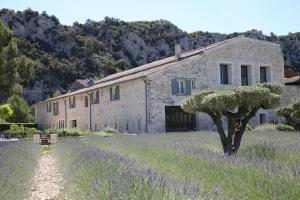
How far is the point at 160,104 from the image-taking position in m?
26.9

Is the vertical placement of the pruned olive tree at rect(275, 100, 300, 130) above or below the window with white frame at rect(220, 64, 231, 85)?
A: below

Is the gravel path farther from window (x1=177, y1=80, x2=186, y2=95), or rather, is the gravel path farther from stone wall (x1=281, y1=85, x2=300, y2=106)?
stone wall (x1=281, y1=85, x2=300, y2=106)

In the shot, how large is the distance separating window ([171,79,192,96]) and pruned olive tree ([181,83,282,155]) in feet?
48.9

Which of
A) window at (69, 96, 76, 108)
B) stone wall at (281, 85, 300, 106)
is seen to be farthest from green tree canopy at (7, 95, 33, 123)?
stone wall at (281, 85, 300, 106)

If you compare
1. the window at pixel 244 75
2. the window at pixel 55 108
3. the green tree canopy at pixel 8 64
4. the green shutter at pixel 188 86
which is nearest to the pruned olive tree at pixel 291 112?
the window at pixel 244 75

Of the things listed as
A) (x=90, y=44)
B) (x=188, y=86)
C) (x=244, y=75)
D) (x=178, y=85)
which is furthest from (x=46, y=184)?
(x=90, y=44)

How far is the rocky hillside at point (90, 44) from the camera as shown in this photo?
211ft

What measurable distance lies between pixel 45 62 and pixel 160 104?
137 feet

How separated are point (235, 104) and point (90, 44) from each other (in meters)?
62.7

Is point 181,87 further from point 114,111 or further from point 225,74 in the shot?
point 114,111

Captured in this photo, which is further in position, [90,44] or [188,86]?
[90,44]

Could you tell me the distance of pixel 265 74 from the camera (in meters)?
32.7

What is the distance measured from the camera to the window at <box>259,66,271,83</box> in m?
32.5

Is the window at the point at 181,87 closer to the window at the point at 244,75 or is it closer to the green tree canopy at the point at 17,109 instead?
the window at the point at 244,75
